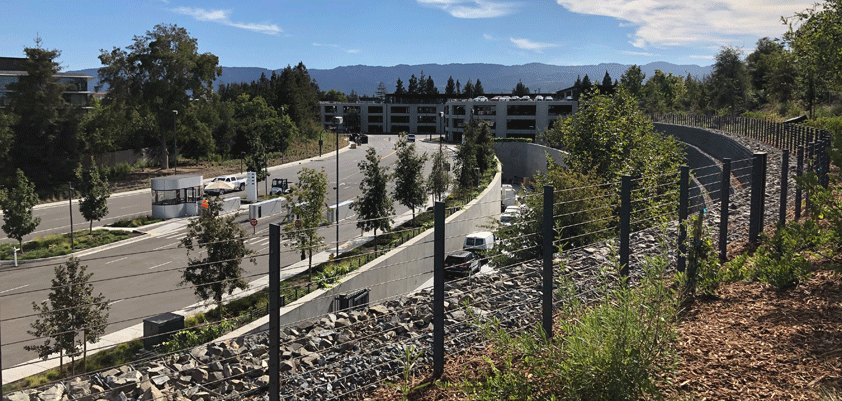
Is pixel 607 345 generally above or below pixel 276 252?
below

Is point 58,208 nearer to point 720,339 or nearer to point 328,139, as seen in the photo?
point 720,339

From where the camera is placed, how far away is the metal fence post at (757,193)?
25.4 ft

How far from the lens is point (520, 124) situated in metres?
109

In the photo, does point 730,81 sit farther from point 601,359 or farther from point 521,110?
point 601,359

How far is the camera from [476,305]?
323 inches

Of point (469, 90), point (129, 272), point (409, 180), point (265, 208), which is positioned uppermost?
point (469, 90)

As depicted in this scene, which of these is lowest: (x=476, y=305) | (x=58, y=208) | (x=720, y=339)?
(x=58, y=208)

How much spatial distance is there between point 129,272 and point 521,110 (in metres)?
88.2

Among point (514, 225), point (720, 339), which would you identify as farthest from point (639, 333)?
point (514, 225)

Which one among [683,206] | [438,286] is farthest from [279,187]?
[438,286]

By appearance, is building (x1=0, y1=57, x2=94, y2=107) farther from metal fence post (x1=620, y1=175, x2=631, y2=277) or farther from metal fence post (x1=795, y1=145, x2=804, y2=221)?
metal fence post (x1=620, y1=175, x2=631, y2=277)

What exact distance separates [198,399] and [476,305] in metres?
3.49

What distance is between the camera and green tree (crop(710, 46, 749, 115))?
5978 centimetres

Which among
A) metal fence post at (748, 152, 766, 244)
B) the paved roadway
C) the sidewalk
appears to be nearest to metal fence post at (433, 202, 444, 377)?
the sidewalk
